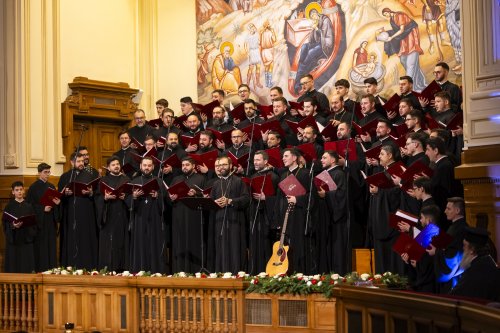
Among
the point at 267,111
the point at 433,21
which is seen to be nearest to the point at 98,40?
the point at 267,111

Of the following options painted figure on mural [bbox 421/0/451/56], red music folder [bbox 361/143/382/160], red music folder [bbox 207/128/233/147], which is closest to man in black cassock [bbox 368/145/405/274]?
red music folder [bbox 361/143/382/160]

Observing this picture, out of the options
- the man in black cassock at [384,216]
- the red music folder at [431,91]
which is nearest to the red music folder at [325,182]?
the man in black cassock at [384,216]

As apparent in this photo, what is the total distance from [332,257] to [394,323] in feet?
14.4

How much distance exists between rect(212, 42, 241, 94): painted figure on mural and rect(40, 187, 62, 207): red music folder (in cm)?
397

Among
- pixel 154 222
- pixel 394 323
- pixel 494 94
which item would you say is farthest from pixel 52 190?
pixel 394 323

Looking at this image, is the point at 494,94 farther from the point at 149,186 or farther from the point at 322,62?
the point at 322,62

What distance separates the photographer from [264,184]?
967cm

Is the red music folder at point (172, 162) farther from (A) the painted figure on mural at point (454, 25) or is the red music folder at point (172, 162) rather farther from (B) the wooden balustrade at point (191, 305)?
(A) the painted figure on mural at point (454, 25)

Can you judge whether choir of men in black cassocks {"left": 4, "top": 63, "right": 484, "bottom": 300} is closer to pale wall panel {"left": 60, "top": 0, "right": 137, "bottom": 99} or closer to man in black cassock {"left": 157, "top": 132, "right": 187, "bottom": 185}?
man in black cassock {"left": 157, "top": 132, "right": 187, "bottom": 185}

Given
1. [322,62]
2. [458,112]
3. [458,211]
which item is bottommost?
[458,211]

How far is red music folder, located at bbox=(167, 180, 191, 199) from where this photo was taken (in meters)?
9.95

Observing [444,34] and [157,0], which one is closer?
[444,34]

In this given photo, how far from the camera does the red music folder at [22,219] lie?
10891 millimetres

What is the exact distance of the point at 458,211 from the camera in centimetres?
711
